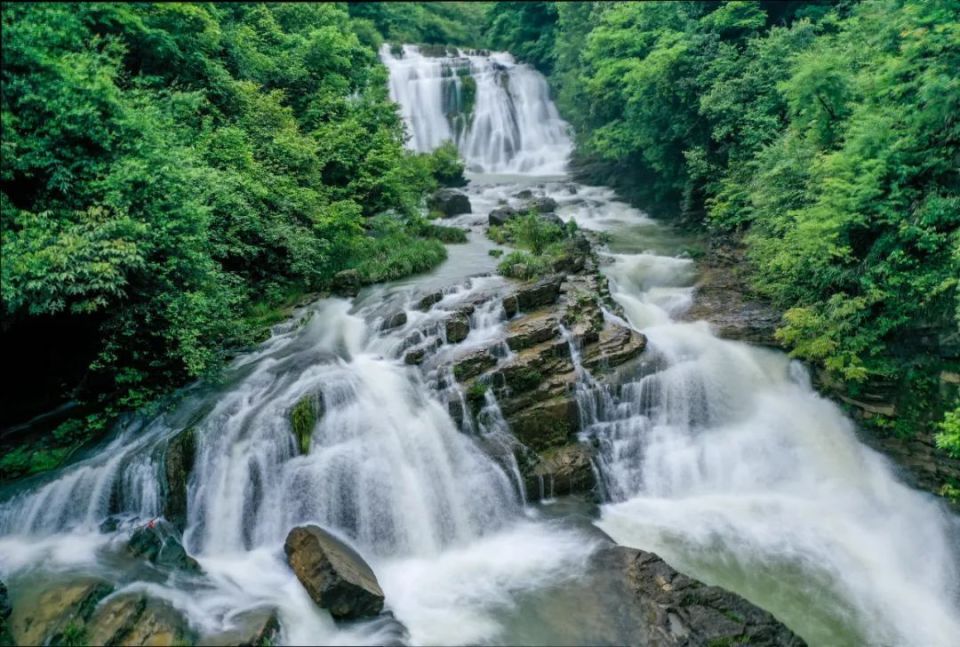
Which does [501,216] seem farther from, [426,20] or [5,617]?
[426,20]

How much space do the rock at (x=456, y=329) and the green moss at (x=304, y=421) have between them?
332 cm

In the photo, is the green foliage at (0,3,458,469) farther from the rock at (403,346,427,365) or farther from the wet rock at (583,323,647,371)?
the wet rock at (583,323,647,371)

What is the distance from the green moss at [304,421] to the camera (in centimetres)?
920

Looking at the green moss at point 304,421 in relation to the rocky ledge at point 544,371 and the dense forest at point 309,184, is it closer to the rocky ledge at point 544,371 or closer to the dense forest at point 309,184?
the dense forest at point 309,184

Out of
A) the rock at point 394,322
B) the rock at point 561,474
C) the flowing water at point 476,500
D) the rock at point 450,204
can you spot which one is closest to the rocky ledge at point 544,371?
the rock at point 561,474

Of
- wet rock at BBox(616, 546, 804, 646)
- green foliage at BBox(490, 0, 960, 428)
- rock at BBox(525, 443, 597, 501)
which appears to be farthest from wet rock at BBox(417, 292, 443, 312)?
green foliage at BBox(490, 0, 960, 428)

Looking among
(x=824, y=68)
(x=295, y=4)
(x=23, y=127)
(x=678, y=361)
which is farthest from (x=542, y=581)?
(x=295, y=4)

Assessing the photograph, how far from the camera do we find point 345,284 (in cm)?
1458

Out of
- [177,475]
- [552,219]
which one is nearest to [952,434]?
[177,475]

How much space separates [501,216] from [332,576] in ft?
51.8

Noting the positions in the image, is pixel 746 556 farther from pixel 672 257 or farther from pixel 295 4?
pixel 295 4

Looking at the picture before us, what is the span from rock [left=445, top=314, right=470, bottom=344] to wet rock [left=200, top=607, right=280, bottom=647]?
6.24m

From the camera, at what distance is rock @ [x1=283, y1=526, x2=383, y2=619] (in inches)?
274

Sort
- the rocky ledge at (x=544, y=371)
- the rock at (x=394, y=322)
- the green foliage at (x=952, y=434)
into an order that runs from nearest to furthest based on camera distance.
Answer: the green foliage at (x=952, y=434), the rocky ledge at (x=544, y=371), the rock at (x=394, y=322)
